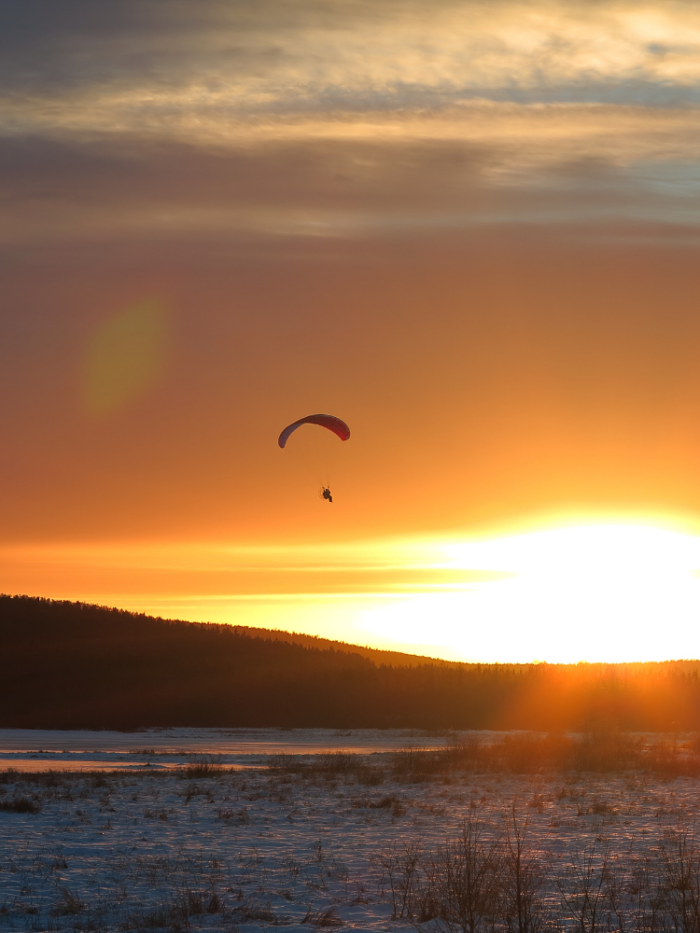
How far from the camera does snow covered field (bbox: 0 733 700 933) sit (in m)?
12.6

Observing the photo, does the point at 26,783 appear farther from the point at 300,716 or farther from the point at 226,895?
the point at 300,716

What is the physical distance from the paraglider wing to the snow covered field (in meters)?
16.4

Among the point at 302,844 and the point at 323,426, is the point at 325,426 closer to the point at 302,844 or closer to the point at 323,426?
the point at 323,426

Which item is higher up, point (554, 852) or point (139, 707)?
point (139, 707)

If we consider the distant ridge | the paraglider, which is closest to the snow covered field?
the paraglider

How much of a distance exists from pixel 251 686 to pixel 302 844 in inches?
3589

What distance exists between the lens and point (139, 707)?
3917 inches

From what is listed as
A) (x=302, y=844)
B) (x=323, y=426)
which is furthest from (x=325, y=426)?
(x=302, y=844)

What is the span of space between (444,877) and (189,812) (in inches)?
368

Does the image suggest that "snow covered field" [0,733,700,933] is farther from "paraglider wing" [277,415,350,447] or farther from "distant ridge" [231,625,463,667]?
"distant ridge" [231,625,463,667]

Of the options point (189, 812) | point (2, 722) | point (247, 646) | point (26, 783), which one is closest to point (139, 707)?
point (2, 722)

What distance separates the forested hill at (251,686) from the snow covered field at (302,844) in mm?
57127

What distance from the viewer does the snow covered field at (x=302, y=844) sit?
41.2 ft

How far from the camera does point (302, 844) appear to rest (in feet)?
59.4
